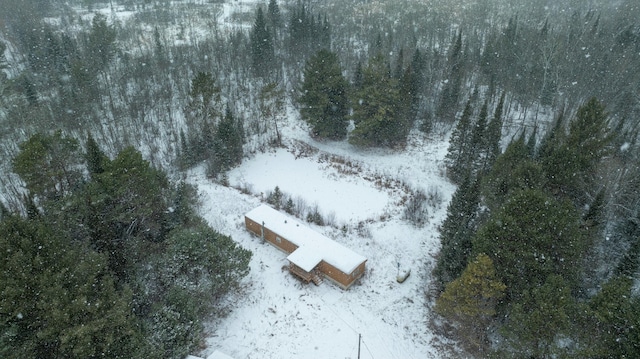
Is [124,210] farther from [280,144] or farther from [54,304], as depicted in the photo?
[280,144]

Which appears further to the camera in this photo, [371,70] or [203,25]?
[203,25]

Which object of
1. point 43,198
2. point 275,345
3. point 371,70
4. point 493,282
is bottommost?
point 275,345

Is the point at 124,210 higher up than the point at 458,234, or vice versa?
the point at 124,210

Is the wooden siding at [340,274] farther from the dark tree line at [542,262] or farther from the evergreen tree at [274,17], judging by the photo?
the evergreen tree at [274,17]

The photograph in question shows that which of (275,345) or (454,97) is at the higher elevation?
(454,97)

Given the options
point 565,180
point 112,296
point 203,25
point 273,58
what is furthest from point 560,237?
point 203,25

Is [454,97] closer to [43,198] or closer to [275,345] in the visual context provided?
[275,345]

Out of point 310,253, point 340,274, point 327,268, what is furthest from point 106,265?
point 340,274
